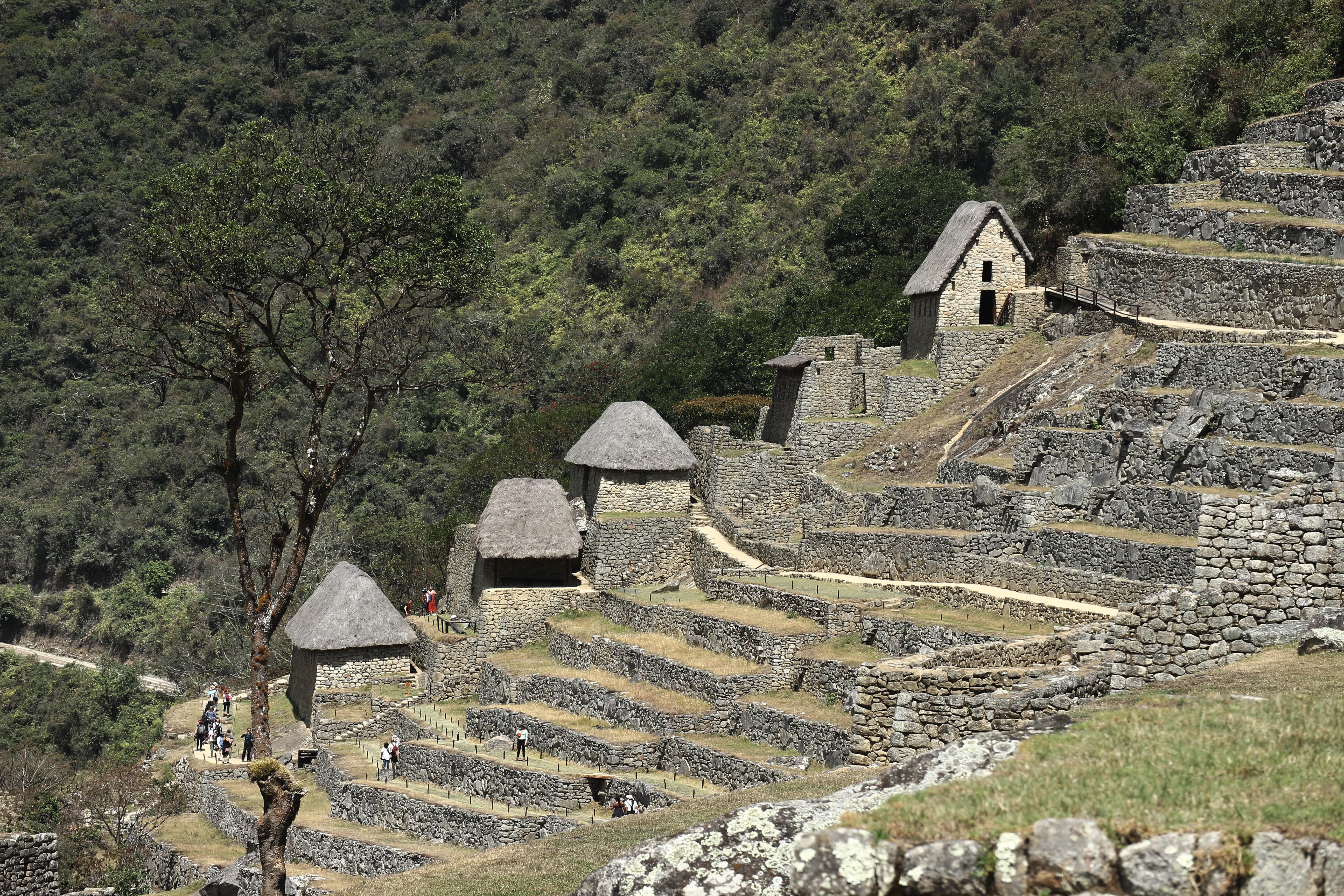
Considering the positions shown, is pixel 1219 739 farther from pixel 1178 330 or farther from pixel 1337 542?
pixel 1178 330

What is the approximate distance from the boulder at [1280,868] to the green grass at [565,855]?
5377 mm

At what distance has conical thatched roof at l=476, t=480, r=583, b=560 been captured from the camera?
31.1m

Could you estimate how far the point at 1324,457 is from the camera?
20.4 meters

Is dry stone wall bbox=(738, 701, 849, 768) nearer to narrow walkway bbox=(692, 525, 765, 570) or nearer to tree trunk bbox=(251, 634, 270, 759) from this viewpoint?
tree trunk bbox=(251, 634, 270, 759)

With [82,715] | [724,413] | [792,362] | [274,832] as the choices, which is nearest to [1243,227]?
[792,362]

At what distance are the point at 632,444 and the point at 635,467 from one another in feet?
1.78

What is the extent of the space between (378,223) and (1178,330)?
14837mm

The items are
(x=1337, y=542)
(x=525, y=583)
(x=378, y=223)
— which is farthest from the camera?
(x=525, y=583)

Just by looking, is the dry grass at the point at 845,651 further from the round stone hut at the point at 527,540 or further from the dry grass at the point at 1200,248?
the dry grass at the point at 1200,248

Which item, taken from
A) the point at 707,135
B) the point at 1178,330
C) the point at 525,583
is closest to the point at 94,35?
the point at 707,135

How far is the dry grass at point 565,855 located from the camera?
41.7 ft

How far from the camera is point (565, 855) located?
13781 millimetres

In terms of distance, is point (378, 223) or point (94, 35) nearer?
point (378, 223)

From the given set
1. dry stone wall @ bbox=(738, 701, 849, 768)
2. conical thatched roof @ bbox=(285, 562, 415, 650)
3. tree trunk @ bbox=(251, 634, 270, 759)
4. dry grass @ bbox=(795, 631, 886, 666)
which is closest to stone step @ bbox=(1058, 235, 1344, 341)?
dry grass @ bbox=(795, 631, 886, 666)
